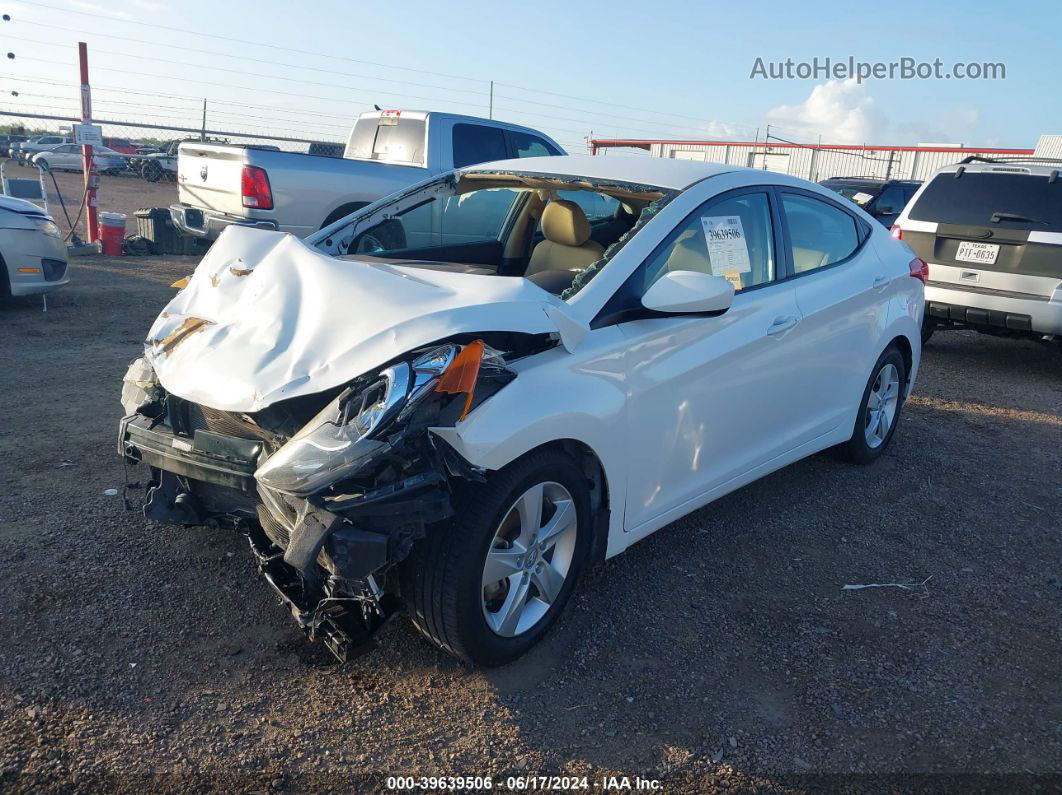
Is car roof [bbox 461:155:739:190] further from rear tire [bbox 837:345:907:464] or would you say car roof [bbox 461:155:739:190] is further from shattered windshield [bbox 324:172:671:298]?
rear tire [bbox 837:345:907:464]

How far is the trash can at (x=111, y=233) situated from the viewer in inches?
470

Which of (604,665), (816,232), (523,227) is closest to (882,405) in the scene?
(816,232)

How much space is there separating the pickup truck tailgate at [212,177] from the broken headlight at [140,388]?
21.2 feet

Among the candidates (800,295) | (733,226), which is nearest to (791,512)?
(800,295)

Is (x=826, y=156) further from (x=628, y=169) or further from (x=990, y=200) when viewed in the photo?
(x=628, y=169)

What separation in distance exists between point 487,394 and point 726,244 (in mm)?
1637

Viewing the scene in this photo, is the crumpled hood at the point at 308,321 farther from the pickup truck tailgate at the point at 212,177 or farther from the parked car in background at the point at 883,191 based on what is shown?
the parked car in background at the point at 883,191

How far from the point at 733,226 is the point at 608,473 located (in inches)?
56.2

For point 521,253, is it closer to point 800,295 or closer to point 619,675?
point 800,295

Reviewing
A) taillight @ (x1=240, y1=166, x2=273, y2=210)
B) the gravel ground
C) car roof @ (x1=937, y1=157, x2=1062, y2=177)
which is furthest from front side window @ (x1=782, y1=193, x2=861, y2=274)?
taillight @ (x1=240, y1=166, x2=273, y2=210)

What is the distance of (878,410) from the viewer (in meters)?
5.24

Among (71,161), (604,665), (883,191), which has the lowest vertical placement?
(604,665)

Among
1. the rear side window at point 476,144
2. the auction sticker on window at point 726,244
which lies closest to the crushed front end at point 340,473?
the auction sticker on window at point 726,244

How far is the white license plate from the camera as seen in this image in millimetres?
7590
